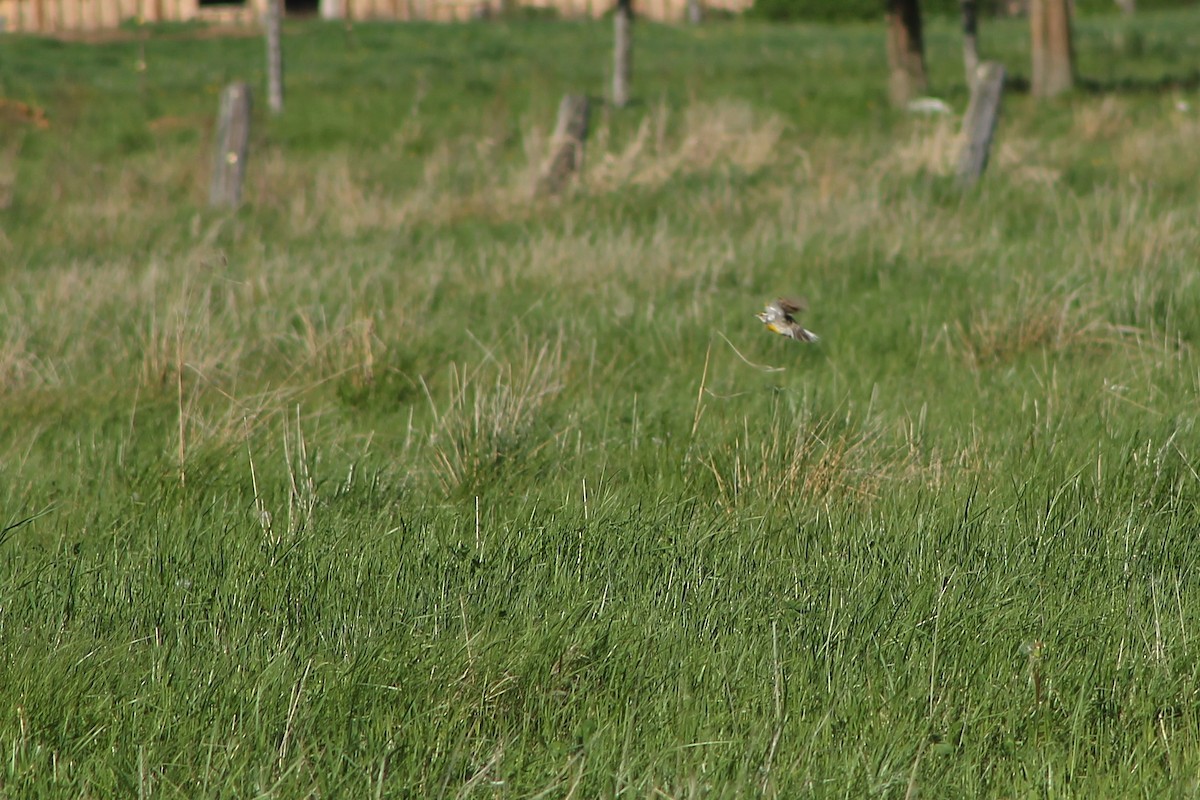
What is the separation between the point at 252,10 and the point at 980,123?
3207 cm

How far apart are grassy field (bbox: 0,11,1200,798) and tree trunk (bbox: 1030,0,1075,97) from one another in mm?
9667

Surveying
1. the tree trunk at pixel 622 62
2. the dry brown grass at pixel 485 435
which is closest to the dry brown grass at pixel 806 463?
the dry brown grass at pixel 485 435

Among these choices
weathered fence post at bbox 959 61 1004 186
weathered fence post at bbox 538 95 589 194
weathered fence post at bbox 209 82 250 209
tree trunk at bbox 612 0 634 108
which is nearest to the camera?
weathered fence post at bbox 959 61 1004 186

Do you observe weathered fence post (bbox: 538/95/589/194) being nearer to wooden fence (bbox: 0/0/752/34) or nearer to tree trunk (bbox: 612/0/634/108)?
tree trunk (bbox: 612/0/634/108)

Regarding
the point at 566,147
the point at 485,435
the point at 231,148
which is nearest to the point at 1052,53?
the point at 566,147

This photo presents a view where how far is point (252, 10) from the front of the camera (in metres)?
37.4

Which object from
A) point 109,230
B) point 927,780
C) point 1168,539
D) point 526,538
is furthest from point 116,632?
point 109,230

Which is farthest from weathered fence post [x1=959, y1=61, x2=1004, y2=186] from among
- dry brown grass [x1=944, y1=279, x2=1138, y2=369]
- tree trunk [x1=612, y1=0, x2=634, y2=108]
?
tree trunk [x1=612, y1=0, x2=634, y2=108]

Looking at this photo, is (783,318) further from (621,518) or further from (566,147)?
(566,147)

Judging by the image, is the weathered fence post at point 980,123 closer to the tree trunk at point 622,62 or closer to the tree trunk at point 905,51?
the tree trunk at point 905,51

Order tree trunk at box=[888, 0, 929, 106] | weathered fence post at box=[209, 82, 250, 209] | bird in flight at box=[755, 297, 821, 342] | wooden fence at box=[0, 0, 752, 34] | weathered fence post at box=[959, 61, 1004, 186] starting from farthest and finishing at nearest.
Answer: wooden fence at box=[0, 0, 752, 34] < tree trunk at box=[888, 0, 929, 106] < weathered fence post at box=[209, 82, 250, 209] < weathered fence post at box=[959, 61, 1004, 186] < bird in flight at box=[755, 297, 821, 342]

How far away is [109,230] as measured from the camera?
9.60 metres

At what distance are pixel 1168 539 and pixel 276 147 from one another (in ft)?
39.5

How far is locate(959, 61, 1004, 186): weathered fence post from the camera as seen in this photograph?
9.57 m
